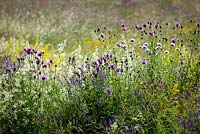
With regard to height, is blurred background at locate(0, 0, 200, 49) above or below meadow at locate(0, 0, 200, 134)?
above

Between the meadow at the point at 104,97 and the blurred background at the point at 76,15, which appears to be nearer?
the meadow at the point at 104,97

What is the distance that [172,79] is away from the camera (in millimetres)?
4512

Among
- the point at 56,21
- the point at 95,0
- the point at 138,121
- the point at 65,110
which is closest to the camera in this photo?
the point at 138,121

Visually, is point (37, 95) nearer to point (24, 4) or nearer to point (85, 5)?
point (24, 4)

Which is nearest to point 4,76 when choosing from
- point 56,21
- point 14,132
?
point 14,132

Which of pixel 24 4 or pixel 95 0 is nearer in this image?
pixel 24 4

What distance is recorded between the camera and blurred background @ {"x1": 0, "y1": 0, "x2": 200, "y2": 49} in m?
8.84

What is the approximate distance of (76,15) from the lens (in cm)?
1106

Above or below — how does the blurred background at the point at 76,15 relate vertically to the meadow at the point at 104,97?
above

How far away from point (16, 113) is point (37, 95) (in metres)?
0.28

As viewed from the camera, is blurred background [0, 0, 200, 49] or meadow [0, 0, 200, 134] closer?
meadow [0, 0, 200, 134]

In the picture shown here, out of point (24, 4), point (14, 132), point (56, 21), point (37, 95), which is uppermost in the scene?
point (24, 4)

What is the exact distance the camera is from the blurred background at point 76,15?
884 centimetres

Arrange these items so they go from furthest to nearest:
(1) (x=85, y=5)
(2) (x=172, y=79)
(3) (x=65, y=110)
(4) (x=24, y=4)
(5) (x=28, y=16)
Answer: (1) (x=85, y=5) < (4) (x=24, y=4) < (5) (x=28, y=16) < (2) (x=172, y=79) < (3) (x=65, y=110)
